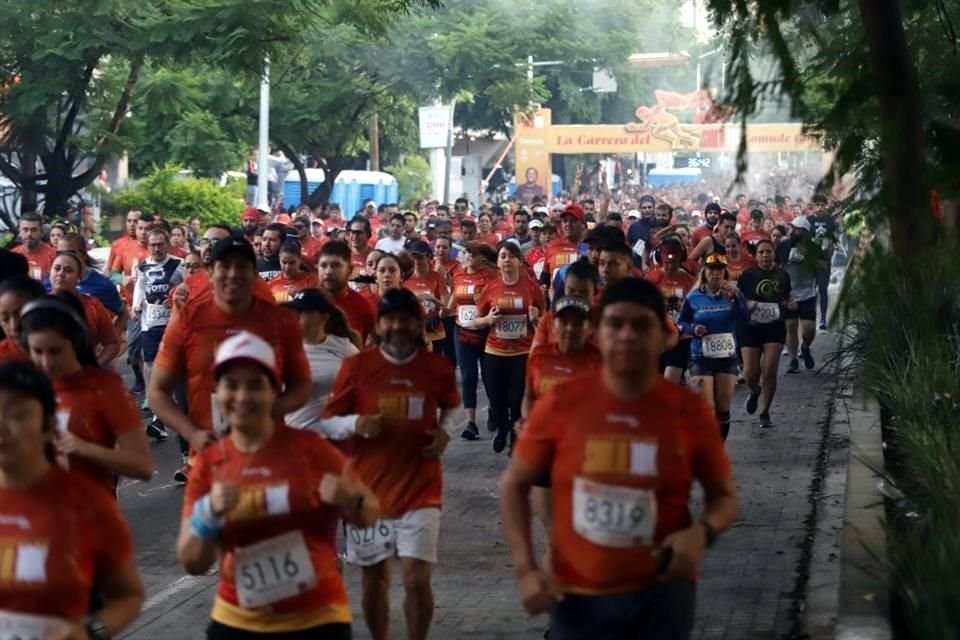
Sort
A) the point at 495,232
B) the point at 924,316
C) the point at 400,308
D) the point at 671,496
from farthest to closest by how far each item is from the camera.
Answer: the point at 495,232
the point at 924,316
the point at 400,308
the point at 671,496

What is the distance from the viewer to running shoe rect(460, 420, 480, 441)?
15406 millimetres

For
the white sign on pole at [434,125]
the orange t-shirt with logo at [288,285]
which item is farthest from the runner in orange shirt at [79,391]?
the white sign on pole at [434,125]

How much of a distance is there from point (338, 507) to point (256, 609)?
379mm

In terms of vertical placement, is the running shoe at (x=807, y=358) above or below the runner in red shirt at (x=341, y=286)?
below

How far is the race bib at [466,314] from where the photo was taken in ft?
50.0

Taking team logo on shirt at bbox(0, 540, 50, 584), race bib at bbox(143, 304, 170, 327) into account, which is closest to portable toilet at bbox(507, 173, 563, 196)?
race bib at bbox(143, 304, 170, 327)

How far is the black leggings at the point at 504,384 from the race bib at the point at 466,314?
→ 1.07 meters

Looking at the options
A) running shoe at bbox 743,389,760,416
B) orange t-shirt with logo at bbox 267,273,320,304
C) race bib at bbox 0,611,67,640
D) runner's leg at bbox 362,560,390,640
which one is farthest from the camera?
running shoe at bbox 743,389,760,416

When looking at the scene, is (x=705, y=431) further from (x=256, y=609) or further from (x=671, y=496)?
(x=256, y=609)

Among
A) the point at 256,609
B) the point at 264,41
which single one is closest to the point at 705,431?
the point at 256,609

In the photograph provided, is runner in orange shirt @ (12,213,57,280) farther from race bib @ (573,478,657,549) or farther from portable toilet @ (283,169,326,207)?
portable toilet @ (283,169,326,207)

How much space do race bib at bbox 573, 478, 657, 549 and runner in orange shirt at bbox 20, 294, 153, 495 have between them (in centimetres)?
184

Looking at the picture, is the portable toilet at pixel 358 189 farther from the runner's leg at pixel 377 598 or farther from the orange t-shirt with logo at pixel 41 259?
the runner's leg at pixel 377 598

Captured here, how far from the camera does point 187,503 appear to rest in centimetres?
520
